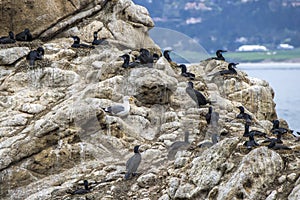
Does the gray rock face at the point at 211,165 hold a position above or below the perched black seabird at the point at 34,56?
below

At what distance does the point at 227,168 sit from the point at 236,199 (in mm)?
1096

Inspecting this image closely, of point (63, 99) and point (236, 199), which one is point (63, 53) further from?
point (236, 199)

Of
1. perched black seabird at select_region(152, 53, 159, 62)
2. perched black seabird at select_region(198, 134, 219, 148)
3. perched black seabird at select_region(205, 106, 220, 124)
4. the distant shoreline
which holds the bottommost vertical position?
perched black seabird at select_region(198, 134, 219, 148)

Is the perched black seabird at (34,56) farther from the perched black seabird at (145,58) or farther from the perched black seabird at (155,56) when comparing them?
the perched black seabird at (155,56)

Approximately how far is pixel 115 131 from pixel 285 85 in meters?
36.7

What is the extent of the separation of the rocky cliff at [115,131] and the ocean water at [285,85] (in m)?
14.9

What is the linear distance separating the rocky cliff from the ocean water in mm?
14864

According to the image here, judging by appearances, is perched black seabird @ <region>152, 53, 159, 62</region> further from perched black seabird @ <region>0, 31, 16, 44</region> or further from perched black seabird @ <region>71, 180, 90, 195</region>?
perched black seabird @ <region>71, 180, 90, 195</region>

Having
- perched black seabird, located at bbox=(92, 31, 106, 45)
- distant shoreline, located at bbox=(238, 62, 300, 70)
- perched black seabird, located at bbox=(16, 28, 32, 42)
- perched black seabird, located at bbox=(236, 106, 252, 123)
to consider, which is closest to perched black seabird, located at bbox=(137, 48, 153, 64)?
perched black seabird, located at bbox=(92, 31, 106, 45)

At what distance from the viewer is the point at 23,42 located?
23.5 meters

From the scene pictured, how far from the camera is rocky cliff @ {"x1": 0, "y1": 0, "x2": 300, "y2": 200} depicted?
17188 millimetres

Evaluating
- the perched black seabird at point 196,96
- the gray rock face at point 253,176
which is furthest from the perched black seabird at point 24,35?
the gray rock face at point 253,176

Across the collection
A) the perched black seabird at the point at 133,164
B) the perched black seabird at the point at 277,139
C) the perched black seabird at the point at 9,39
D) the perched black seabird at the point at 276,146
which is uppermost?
the perched black seabird at the point at 9,39

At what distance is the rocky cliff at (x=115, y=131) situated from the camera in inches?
677
